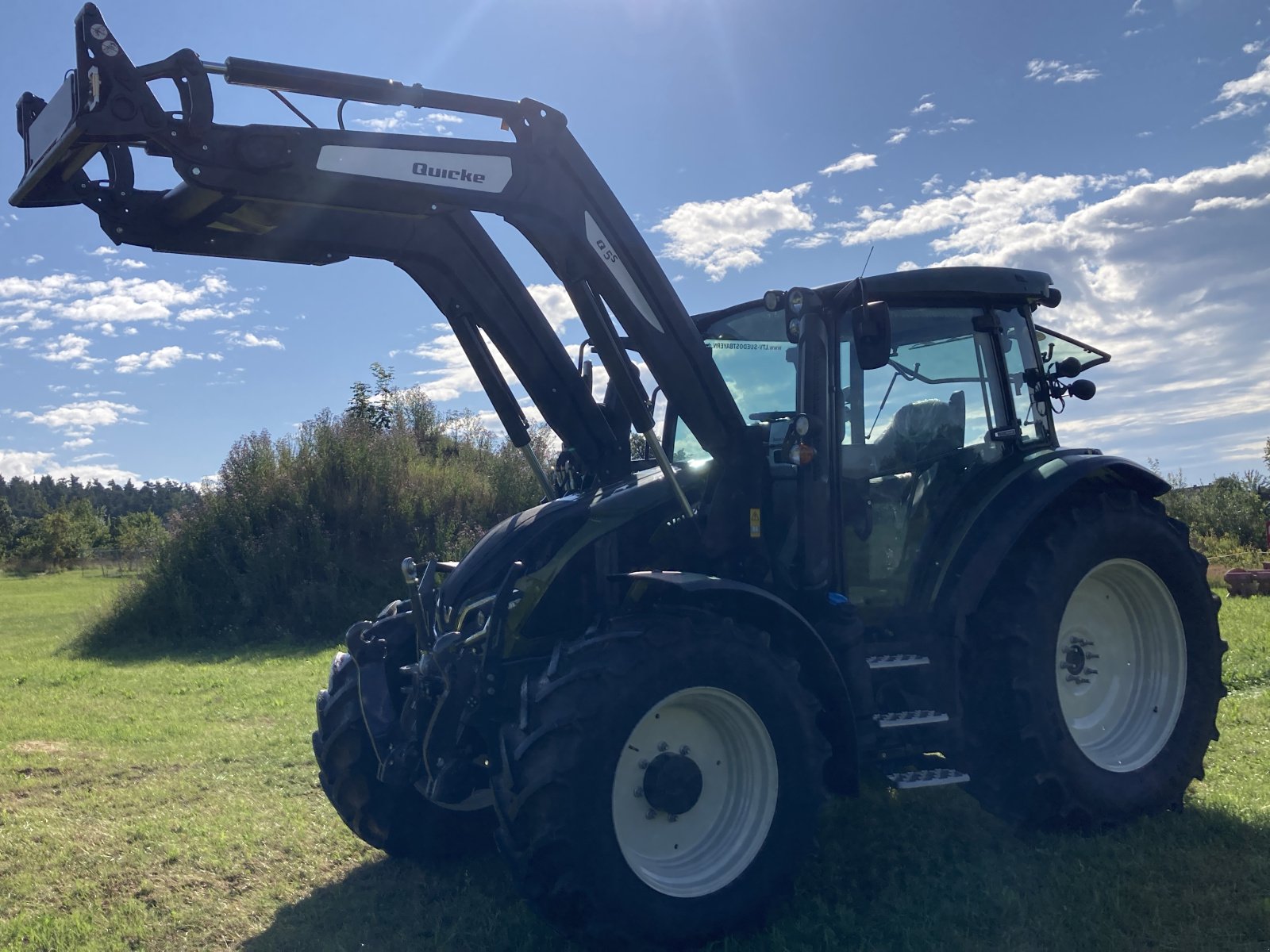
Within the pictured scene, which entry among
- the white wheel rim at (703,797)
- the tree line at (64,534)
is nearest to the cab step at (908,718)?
the white wheel rim at (703,797)

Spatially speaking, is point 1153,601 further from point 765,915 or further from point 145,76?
point 145,76

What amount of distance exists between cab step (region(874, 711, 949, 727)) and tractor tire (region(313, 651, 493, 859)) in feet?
6.54

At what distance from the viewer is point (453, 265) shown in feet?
15.2

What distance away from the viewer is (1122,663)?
5316mm

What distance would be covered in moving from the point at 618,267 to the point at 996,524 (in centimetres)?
218

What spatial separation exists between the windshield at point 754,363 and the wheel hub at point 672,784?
166 cm

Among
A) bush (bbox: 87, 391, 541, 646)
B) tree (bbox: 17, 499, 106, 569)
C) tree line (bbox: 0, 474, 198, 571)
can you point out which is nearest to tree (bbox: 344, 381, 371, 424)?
bush (bbox: 87, 391, 541, 646)

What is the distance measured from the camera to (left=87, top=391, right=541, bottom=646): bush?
1631cm

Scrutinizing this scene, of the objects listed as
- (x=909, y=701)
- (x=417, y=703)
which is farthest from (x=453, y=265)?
(x=909, y=701)

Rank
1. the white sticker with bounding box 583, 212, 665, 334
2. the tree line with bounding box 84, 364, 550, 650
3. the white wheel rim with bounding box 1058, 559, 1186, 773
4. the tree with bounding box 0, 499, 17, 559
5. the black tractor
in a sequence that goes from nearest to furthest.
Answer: the black tractor, the white sticker with bounding box 583, 212, 665, 334, the white wheel rim with bounding box 1058, 559, 1186, 773, the tree line with bounding box 84, 364, 550, 650, the tree with bounding box 0, 499, 17, 559

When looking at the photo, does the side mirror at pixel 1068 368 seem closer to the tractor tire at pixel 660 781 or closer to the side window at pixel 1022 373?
the side window at pixel 1022 373

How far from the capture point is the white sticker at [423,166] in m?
3.61

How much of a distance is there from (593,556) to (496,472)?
15.3 m

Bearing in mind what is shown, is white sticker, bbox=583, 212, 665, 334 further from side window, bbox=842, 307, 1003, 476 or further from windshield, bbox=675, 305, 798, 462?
side window, bbox=842, 307, 1003, 476
